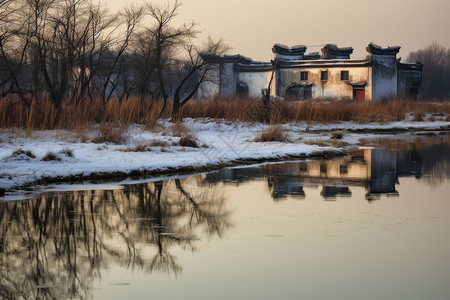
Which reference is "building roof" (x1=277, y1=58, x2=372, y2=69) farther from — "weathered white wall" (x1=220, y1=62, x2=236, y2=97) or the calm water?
the calm water

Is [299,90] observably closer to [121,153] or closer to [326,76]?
[326,76]

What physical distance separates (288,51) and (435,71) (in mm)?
57611

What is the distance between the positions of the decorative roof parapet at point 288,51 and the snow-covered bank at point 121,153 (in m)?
35.3

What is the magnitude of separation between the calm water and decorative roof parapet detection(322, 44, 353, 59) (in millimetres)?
49336

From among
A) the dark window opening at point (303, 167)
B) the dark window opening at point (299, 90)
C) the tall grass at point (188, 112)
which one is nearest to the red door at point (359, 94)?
the dark window opening at point (299, 90)

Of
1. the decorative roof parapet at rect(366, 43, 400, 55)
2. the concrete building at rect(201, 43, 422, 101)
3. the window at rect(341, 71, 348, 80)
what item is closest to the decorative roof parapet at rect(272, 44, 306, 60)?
the concrete building at rect(201, 43, 422, 101)

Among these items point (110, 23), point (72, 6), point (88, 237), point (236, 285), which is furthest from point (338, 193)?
point (110, 23)

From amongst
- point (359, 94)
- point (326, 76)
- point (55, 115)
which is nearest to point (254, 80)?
point (326, 76)

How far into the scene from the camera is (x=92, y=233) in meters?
7.14

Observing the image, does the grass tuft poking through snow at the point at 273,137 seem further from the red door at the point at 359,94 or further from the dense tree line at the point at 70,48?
the red door at the point at 359,94

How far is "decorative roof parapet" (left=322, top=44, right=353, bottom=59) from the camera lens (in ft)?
196

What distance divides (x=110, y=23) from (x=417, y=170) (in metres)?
14.9

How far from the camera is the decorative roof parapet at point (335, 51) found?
59.7 m

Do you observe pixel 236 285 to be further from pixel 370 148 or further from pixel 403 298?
pixel 370 148
